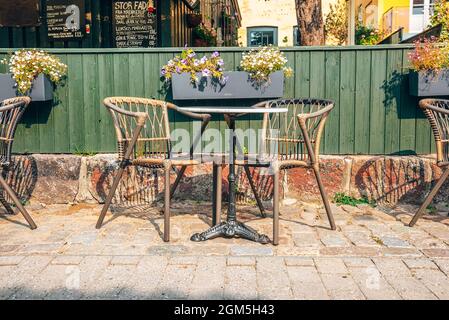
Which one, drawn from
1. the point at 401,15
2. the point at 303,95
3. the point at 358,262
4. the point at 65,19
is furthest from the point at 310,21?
the point at 401,15

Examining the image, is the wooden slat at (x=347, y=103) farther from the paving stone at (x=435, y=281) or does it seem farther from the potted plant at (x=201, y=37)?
the potted plant at (x=201, y=37)

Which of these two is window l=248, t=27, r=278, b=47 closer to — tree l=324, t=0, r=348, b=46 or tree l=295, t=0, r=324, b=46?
tree l=324, t=0, r=348, b=46

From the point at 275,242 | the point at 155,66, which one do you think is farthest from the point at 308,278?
the point at 155,66

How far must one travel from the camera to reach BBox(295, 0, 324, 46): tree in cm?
635

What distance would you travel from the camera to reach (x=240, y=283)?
9.77ft

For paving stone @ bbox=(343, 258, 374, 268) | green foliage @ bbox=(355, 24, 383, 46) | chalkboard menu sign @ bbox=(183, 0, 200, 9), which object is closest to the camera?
paving stone @ bbox=(343, 258, 374, 268)

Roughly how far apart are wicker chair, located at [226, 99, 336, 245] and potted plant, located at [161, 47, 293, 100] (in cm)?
27

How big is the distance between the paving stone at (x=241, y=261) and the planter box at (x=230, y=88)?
79.4 inches

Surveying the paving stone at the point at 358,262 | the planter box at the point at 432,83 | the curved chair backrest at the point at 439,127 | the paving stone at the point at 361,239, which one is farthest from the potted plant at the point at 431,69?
the paving stone at the point at 358,262

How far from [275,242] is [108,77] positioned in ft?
8.23

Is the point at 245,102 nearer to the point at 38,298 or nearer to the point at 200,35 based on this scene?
the point at 38,298

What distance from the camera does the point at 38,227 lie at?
429 centimetres

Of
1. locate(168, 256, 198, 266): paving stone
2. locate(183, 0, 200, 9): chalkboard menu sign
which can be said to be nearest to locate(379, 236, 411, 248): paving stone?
locate(168, 256, 198, 266): paving stone

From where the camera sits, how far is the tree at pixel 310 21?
6352mm
